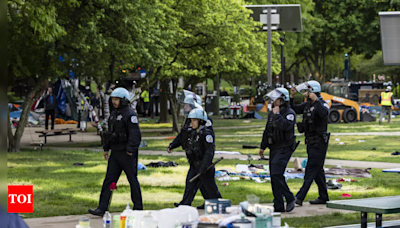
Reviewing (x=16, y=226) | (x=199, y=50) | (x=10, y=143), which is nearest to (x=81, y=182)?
(x=10, y=143)

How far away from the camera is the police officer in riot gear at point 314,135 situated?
9117 mm

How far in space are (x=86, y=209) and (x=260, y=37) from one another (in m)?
23.0

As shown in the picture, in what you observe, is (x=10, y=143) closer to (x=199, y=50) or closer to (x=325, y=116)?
(x=199, y=50)

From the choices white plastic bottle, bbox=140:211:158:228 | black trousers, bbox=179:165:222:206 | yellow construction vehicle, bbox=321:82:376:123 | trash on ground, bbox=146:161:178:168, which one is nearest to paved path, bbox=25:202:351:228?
black trousers, bbox=179:165:222:206

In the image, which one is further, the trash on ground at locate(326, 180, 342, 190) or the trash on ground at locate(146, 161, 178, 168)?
the trash on ground at locate(146, 161, 178, 168)

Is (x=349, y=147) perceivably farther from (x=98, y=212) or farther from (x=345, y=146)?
(x=98, y=212)

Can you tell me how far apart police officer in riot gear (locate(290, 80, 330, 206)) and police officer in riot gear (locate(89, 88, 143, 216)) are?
2697mm

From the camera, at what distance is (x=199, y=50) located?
23906mm

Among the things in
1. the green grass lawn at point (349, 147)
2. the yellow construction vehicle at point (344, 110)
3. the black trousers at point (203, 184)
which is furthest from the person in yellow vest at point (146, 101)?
the black trousers at point (203, 184)

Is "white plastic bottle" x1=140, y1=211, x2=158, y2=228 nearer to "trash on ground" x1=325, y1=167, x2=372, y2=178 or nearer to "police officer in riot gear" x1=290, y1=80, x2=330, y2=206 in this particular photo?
"police officer in riot gear" x1=290, y1=80, x2=330, y2=206

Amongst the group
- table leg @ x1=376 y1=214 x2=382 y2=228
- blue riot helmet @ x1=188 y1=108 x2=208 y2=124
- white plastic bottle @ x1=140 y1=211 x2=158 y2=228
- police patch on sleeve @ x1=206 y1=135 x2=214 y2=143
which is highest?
blue riot helmet @ x1=188 y1=108 x2=208 y2=124

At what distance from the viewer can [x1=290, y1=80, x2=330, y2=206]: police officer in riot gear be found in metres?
9.12

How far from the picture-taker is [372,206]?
19.4 feet

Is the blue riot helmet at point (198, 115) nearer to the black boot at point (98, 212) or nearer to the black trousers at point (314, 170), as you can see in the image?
the black boot at point (98, 212)
